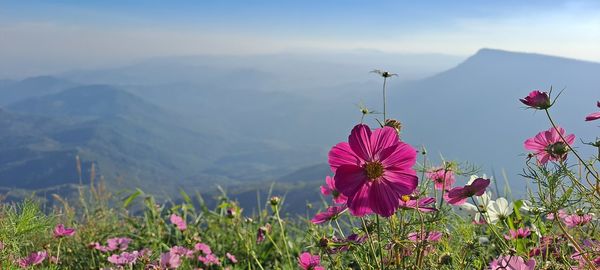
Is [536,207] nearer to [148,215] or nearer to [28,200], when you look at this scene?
[28,200]

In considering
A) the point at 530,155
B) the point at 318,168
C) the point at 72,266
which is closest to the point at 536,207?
the point at 530,155

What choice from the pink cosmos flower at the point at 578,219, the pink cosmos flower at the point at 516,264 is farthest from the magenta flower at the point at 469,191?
the pink cosmos flower at the point at 578,219

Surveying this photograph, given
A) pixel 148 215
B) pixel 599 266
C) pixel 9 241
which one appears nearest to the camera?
pixel 599 266

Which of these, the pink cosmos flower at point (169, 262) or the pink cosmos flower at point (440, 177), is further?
the pink cosmos flower at point (169, 262)

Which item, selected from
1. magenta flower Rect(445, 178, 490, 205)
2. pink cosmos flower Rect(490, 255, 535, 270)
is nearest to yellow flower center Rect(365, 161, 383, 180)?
magenta flower Rect(445, 178, 490, 205)

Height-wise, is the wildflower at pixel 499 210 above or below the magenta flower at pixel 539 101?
below

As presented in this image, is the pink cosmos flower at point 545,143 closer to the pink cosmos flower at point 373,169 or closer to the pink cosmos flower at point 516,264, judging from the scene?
the pink cosmos flower at point 516,264

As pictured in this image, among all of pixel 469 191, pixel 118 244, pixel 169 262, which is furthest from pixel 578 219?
pixel 118 244
